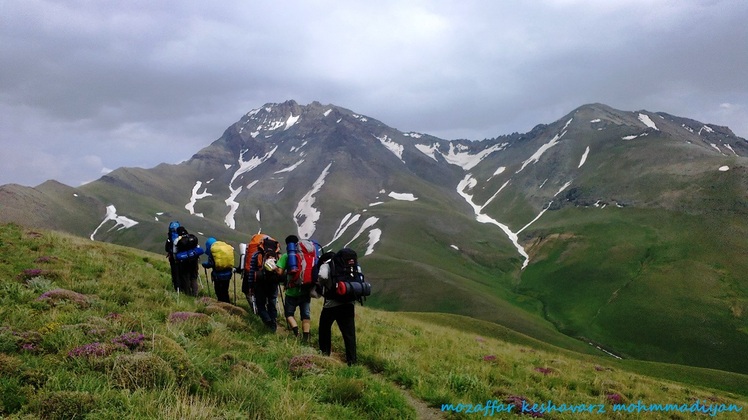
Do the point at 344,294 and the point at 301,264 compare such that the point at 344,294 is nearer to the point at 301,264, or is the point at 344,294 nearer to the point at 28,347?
the point at 301,264

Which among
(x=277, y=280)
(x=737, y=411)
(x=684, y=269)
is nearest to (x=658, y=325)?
(x=684, y=269)

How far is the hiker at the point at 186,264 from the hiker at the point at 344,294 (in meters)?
7.55

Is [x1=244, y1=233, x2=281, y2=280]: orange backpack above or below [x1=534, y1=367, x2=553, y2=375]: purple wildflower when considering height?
above

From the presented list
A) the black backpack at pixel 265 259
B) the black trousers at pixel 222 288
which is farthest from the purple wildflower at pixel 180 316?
the black trousers at pixel 222 288

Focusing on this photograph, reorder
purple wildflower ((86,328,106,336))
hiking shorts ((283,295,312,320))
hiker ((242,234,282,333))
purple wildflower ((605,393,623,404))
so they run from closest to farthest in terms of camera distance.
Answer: purple wildflower ((86,328,106,336)), purple wildflower ((605,393,623,404)), hiking shorts ((283,295,312,320)), hiker ((242,234,282,333))

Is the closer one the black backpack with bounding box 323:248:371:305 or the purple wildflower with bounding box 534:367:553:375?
the black backpack with bounding box 323:248:371:305

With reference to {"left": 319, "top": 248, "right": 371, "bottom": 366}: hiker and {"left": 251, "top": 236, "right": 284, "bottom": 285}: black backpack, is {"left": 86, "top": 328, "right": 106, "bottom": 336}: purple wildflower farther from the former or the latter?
{"left": 251, "top": 236, "right": 284, "bottom": 285}: black backpack

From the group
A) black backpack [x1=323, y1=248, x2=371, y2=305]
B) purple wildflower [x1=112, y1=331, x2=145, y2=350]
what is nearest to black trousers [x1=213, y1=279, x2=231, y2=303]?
black backpack [x1=323, y1=248, x2=371, y2=305]

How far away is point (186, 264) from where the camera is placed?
16.4 meters

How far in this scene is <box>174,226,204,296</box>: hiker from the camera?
16.2 m

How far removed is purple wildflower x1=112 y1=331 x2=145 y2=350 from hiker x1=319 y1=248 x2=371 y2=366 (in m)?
4.32

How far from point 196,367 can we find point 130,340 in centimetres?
142

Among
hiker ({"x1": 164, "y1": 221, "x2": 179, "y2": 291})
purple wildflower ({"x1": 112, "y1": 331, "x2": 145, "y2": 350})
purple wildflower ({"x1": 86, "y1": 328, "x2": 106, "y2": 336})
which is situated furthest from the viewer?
hiker ({"x1": 164, "y1": 221, "x2": 179, "y2": 291})

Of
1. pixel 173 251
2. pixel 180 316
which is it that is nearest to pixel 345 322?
pixel 180 316
